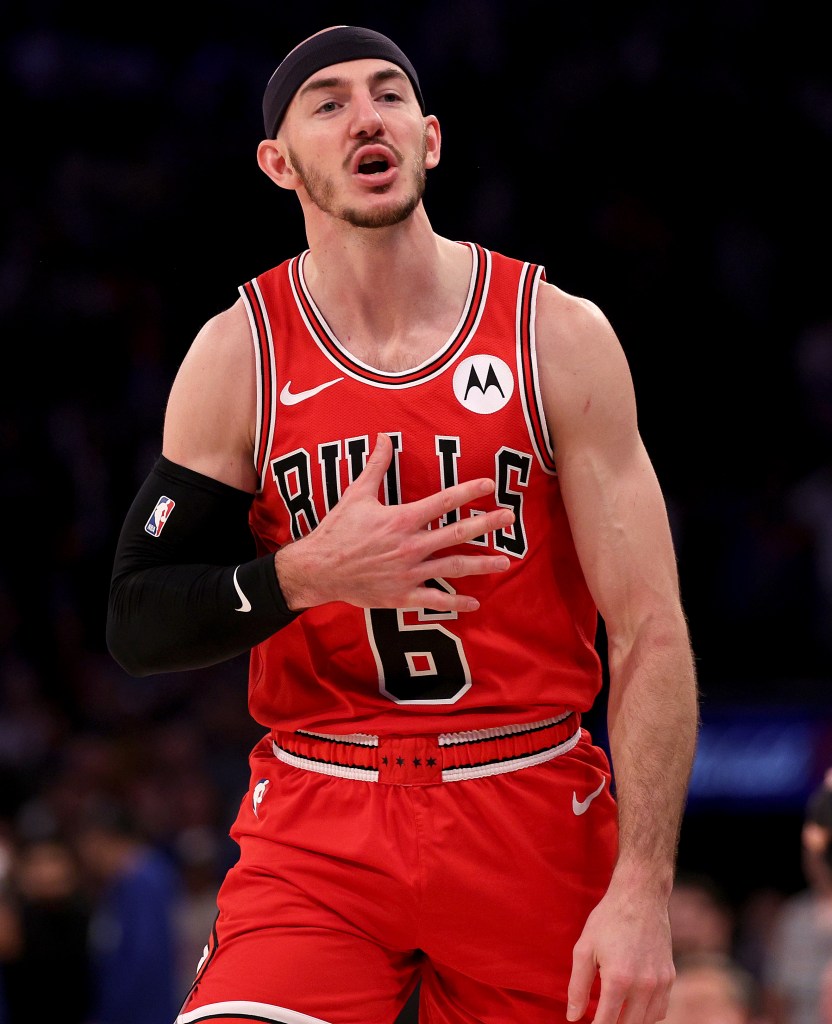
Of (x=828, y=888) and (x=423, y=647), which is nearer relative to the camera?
(x=423, y=647)

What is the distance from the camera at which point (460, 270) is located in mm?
3902

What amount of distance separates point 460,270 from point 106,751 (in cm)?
726

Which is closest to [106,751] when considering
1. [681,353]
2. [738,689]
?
[738,689]

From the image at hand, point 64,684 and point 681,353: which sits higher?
point 681,353

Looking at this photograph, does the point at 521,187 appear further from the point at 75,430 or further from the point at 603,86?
the point at 75,430

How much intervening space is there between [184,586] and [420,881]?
0.85 m

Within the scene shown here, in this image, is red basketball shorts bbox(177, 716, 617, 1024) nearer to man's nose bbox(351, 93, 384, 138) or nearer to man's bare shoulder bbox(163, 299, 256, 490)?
man's bare shoulder bbox(163, 299, 256, 490)

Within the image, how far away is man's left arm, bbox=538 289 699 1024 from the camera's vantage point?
3.54m

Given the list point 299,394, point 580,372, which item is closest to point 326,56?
point 299,394

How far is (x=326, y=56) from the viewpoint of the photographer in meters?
3.91

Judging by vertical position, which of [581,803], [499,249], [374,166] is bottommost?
[581,803]

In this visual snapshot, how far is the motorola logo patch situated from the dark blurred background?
6.51m

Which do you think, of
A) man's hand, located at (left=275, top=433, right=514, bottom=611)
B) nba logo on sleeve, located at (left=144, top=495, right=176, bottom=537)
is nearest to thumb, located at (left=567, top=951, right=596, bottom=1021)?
man's hand, located at (left=275, top=433, right=514, bottom=611)

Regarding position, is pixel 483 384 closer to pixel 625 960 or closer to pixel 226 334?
pixel 226 334
